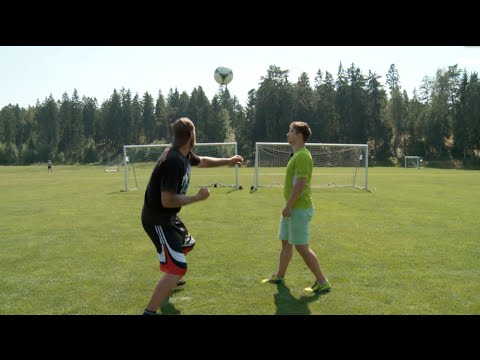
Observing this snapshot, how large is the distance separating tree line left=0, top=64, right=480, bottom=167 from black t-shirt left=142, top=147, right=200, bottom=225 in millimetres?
65383

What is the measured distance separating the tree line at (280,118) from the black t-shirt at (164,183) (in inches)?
2574

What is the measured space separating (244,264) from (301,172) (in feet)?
7.38

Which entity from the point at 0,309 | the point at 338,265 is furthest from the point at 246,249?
the point at 0,309

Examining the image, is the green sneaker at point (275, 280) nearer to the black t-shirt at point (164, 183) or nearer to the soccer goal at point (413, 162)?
the black t-shirt at point (164, 183)

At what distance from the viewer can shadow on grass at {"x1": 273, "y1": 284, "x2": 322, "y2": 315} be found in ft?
14.9


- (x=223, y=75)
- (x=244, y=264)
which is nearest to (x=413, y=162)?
(x=223, y=75)

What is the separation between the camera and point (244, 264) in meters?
6.58

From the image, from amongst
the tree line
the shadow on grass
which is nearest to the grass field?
the shadow on grass

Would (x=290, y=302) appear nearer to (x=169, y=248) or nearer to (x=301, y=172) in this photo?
(x=301, y=172)

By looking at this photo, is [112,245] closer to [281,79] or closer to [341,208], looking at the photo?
[341,208]

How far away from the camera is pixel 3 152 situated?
86.2 metres

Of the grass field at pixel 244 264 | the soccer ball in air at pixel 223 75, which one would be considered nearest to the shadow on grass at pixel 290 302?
the grass field at pixel 244 264
